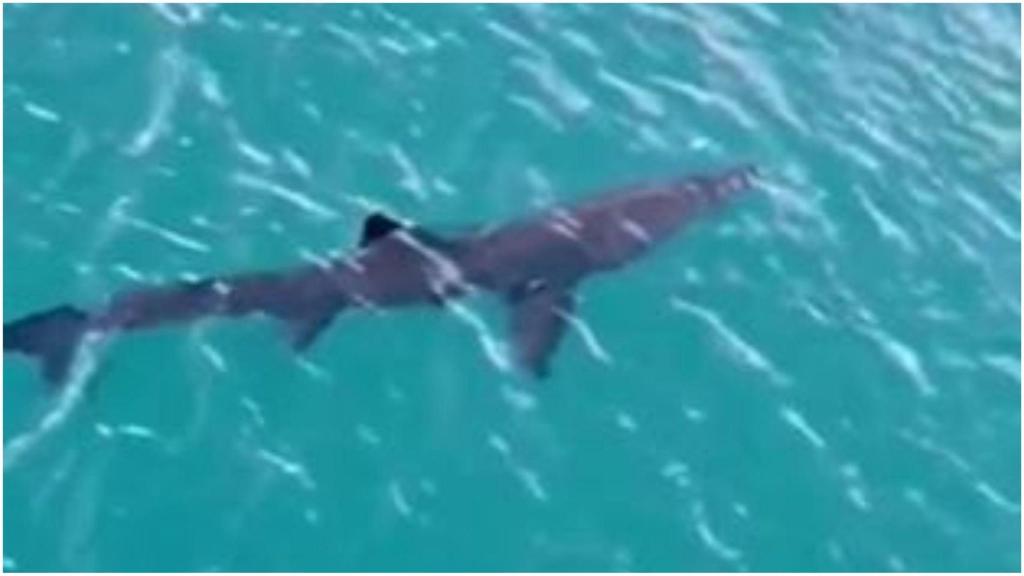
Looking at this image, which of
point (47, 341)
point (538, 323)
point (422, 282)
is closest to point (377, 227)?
point (422, 282)

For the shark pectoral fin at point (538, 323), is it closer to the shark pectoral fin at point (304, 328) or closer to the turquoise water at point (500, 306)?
the turquoise water at point (500, 306)

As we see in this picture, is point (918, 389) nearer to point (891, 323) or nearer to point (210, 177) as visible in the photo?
point (891, 323)

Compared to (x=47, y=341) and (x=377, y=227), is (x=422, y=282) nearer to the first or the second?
(x=377, y=227)

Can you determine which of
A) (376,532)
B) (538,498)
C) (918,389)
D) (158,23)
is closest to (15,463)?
(376,532)

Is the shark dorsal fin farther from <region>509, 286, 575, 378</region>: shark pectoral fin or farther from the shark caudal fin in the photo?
the shark caudal fin

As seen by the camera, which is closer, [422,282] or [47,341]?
[47,341]

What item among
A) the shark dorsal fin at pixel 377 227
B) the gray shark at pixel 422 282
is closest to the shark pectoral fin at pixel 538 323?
the gray shark at pixel 422 282
